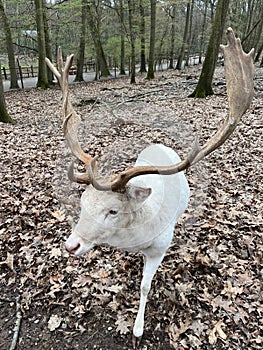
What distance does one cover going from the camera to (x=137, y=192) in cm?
236

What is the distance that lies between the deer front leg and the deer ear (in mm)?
868

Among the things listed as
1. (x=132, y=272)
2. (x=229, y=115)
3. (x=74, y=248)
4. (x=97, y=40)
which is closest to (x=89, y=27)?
(x=97, y=40)

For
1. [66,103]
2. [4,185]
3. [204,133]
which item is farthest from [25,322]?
[204,133]

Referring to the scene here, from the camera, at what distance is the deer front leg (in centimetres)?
298

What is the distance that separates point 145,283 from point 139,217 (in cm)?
99

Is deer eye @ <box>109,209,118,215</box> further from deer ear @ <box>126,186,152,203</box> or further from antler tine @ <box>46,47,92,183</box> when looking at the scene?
antler tine @ <box>46,47,92,183</box>

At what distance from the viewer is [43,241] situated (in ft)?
14.7

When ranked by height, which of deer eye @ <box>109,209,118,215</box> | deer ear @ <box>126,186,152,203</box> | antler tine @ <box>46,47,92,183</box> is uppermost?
antler tine @ <box>46,47,92,183</box>

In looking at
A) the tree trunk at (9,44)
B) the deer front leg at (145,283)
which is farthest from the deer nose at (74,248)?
the tree trunk at (9,44)

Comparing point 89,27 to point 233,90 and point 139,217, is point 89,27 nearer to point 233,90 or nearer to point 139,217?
point 233,90

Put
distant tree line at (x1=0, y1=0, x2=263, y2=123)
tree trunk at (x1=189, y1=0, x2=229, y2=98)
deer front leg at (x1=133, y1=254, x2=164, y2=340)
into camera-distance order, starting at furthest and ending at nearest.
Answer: distant tree line at (x1=0, y1=0, x2=263, y2=123)
tree trunk at (x1=189, y1=0, x2=229, y2=98)
deer front leg at (x1=133, y1=254, x2=164, y2=340)

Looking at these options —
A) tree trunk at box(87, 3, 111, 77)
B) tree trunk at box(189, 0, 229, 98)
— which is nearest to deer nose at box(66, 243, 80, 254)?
tree trunk at box(189, 0, 229, 98)

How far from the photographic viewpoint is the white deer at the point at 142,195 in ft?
7.50

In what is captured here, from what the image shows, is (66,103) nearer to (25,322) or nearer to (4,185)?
(25,322)
